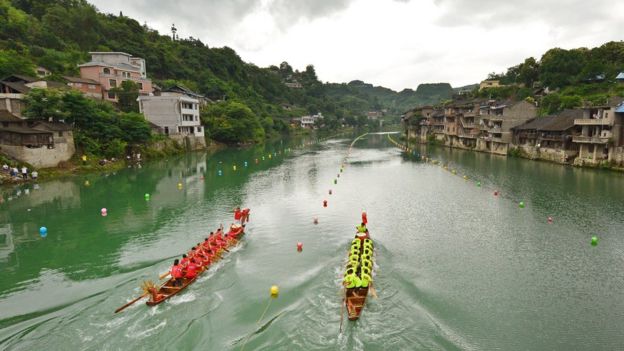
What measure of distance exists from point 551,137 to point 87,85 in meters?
72.1

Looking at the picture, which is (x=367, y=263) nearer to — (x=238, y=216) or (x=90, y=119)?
(x=238, y=216)

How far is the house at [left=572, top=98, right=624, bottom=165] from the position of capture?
42.5 metres

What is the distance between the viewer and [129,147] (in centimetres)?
5241

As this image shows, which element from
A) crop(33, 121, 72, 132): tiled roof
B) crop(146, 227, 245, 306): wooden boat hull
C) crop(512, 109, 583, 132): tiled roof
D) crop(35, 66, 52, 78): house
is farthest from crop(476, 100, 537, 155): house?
crop(35, 66, 52, 78): house

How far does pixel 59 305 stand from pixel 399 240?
1776cm

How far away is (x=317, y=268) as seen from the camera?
60.8 feet

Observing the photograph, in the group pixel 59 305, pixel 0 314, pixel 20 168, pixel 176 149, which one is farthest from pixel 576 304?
pixel 176 149

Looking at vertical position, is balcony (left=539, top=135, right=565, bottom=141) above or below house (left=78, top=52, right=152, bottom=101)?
below

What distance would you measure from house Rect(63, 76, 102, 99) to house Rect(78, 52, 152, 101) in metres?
1.21

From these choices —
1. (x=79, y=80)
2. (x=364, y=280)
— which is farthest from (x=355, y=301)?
(x=79, y=80)

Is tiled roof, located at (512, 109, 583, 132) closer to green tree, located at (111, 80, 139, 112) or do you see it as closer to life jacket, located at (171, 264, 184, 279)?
life jacket, located at (171, 264, 184, 279)

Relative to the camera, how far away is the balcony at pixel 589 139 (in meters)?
43.1

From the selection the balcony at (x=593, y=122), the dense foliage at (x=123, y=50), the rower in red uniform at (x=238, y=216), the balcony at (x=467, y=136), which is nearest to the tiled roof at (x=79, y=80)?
the dense foliage at (x=123, y=50)

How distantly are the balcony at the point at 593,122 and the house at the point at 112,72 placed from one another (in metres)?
68.3
